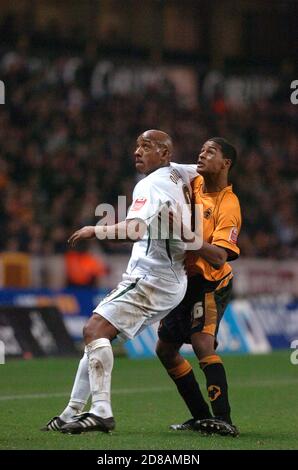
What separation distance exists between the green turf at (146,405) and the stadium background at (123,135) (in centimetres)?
18

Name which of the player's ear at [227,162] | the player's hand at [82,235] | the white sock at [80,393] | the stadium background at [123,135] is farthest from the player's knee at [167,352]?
the stadium background at [123,135]

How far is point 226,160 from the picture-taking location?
856cm

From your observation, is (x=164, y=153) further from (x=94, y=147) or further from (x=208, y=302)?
(x=94, y=147)

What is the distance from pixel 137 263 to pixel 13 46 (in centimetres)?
1661

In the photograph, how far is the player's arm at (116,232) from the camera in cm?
750

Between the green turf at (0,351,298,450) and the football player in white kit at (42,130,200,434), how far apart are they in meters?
0.24

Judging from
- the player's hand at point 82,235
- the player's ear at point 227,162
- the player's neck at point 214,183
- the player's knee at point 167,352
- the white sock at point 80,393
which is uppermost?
the player's ear at point 227,162

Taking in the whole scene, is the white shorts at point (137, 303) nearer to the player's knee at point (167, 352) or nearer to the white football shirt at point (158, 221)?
the white football shirt at point (158, 221)

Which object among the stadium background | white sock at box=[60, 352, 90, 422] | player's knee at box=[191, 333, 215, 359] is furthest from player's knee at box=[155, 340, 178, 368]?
the stadium background

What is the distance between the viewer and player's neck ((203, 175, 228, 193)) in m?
8.57

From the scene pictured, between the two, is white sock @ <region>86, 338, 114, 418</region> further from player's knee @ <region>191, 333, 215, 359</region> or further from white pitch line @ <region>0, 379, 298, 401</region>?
white pitch line @ <region>0, 379, 298, 401</region>
